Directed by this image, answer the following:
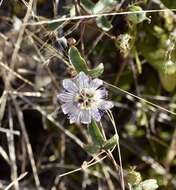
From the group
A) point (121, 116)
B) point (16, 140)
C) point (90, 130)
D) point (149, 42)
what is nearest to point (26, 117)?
point (16, 140)

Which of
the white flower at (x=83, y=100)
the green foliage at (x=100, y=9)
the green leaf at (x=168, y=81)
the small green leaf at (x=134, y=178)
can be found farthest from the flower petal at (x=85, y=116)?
the green leaf at (x=168, y=81)

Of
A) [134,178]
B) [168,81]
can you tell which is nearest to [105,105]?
[134,178]

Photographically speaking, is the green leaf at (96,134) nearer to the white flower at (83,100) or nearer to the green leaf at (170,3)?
the white flower at (83,100)

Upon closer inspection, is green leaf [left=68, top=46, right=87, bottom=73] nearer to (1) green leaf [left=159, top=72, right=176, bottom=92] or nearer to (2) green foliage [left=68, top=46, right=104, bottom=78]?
(2) green foliage [left=68, top=46, right=104, bottom=78]

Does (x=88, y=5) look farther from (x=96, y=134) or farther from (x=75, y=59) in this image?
(x=96, y=134)

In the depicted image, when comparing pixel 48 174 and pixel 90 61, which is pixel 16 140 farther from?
pixel 90 61

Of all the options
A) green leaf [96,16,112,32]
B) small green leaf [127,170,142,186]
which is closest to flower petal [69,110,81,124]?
small green leaf [127,170,142,186]
